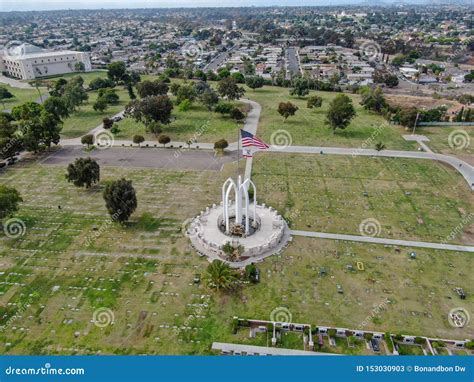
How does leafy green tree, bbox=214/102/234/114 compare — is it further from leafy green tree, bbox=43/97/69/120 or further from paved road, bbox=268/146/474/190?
leafy green tree, bbox=43/97/69/120

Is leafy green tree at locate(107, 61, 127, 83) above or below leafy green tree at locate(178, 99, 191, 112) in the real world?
above

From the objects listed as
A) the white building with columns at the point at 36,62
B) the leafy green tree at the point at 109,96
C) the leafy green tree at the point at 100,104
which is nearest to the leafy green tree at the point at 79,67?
the white building with columns at the point at 36,62

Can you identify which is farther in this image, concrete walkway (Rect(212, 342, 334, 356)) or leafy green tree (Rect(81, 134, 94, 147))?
leafy green tree (Rect(81, 134, 94, 147))

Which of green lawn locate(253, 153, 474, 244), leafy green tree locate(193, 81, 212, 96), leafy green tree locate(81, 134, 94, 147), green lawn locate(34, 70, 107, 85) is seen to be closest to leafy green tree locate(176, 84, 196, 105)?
leafy green tree locate(193, 81, 212, 96)

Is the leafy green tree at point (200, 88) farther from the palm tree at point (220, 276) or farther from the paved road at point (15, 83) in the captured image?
the paved road at point (15, 83)

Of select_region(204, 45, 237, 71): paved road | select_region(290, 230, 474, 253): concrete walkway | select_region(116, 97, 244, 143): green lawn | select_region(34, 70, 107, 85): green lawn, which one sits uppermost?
select_region(204, 45, 237, 71): paved road

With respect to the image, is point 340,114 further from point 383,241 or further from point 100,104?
point 100,104
